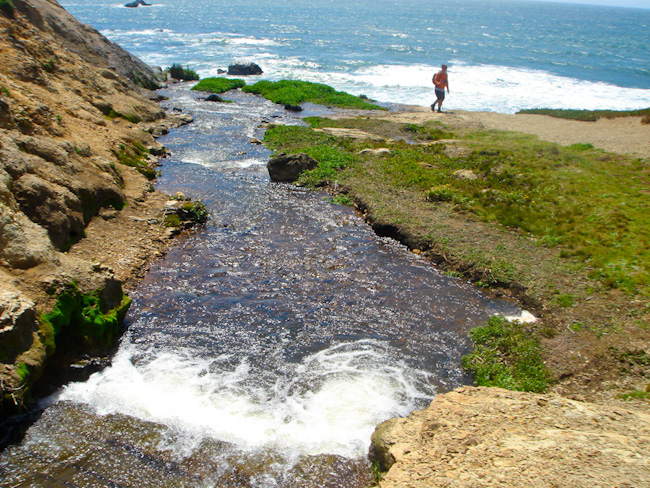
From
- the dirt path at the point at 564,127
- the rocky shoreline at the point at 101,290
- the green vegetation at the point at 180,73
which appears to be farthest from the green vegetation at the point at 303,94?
the rocky shoreline at the point at 101,290

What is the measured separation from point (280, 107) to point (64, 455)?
114 ft

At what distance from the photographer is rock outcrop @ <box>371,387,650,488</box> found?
652 centimetres

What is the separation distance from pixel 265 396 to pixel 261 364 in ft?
3.67

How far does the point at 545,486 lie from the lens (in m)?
6.32

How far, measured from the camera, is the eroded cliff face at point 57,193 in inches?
409

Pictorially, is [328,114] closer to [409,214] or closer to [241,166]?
[241,166]

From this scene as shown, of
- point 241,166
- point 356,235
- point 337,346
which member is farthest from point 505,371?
point 241,166

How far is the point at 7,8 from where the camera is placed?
24578 millimetres

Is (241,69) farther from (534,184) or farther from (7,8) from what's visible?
(534,184)

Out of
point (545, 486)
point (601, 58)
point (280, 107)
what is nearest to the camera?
point (545, 486)

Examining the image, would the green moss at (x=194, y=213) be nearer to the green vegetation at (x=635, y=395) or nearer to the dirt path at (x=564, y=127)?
the green vegetation at (x=635, y=395)

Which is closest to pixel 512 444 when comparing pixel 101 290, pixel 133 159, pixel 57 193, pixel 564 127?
pixel 101 290

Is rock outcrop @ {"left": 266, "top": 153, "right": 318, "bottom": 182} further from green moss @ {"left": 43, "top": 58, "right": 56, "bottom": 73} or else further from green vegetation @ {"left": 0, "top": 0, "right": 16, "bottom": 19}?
green vegetation @ {"left": 0, "top": 0, "right": 16, "bottom": 19}

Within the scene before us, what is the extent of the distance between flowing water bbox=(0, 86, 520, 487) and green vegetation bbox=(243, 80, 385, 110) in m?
24.1
